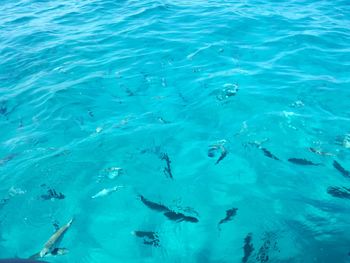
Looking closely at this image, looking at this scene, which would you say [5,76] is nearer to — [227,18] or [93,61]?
[93,61]

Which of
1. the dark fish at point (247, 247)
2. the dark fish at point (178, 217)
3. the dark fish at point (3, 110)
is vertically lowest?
the dark fish at point (247, 247)

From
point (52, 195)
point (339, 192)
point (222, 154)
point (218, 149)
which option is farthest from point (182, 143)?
point (339, 192)

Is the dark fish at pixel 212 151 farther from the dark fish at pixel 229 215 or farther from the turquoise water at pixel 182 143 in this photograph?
the dark fish at pixel 229 215

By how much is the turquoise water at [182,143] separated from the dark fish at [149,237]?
4 cm

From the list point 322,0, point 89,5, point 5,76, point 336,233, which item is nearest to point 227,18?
point 322,0

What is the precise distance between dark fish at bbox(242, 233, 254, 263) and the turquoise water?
2 cm

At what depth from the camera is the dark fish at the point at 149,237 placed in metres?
4.98

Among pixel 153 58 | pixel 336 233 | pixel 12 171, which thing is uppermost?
pixel 153 58

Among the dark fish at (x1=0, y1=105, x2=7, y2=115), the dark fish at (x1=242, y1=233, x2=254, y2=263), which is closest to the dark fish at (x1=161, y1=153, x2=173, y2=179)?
the dark fish at (x1=242, y1=233, x2=254, y2=263)

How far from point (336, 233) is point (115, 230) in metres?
3.51

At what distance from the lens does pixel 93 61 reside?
394 inches

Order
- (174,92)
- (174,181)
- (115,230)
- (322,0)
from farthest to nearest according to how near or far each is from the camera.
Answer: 1. (322,0)
2. (174,92)
3. (174,181)
4. (115,230)

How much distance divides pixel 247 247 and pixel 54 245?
9.94 feet

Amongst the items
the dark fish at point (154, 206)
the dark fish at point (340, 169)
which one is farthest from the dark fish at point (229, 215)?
the dark fish at point (340, 169)
